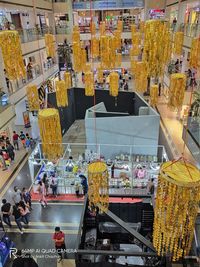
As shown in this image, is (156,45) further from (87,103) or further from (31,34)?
(31,34)

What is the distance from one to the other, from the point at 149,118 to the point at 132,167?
2.87 m

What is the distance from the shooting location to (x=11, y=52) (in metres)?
6.27

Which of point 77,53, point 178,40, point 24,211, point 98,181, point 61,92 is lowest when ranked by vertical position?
point 24,211

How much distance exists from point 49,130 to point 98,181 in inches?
70.1

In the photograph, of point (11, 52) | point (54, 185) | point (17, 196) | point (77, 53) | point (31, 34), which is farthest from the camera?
point (31, 34)

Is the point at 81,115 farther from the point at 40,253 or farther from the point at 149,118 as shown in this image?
the point at 40,253

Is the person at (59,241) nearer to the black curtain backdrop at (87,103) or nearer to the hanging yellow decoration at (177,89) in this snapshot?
the hanging yellow decoration at (177,89)

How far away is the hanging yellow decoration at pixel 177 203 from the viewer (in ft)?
11.6

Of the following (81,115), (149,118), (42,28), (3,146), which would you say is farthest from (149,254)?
(42,28)

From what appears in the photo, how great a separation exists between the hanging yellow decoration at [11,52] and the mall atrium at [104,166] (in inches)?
0.9

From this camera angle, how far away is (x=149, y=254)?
5.64m

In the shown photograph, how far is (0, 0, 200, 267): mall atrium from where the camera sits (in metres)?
5.35

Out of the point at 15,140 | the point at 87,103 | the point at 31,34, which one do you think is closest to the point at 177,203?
the point at 15,140

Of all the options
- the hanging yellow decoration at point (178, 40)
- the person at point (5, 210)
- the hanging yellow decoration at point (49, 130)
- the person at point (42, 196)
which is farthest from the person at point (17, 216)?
the hanging yellow decoration at point (178, 40)
